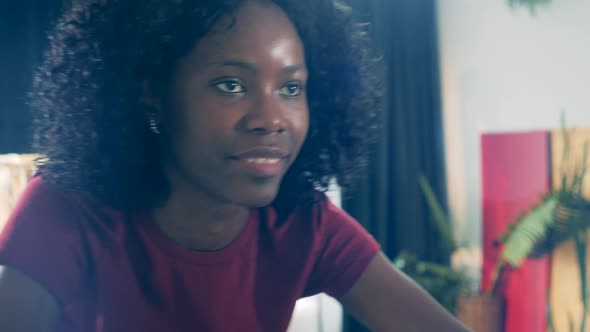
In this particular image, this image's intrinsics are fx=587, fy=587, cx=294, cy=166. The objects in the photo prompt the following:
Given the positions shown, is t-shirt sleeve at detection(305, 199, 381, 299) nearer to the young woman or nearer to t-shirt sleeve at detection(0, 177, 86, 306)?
the young woman

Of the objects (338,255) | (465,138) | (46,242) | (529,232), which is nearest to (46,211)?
(46,242)

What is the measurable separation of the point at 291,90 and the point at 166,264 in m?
0.33

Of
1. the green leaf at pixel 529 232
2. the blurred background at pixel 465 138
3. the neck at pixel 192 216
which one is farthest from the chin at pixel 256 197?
the green leaf at pixel 529 232

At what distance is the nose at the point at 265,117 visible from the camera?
79cm

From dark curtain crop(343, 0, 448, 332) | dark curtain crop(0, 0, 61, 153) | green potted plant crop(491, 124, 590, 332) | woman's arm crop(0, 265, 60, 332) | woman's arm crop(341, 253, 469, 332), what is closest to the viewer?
woman's arm crop(0, 265, 60, 332)

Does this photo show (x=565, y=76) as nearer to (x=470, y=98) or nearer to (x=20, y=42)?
(x=470, y=98)

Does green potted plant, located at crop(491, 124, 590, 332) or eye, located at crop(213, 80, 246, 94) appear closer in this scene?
eye, located at crop(213, 80, 246, 94)

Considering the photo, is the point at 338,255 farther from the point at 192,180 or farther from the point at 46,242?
the point at 46,242

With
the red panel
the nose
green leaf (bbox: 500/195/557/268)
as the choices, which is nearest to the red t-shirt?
the nose

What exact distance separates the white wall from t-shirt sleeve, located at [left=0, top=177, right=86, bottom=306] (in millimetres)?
2620

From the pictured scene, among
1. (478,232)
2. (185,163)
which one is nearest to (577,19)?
(478,232)

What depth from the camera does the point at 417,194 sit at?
3496mm

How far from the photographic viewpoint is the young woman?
798 millimetres

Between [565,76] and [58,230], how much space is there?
8.93 ft
